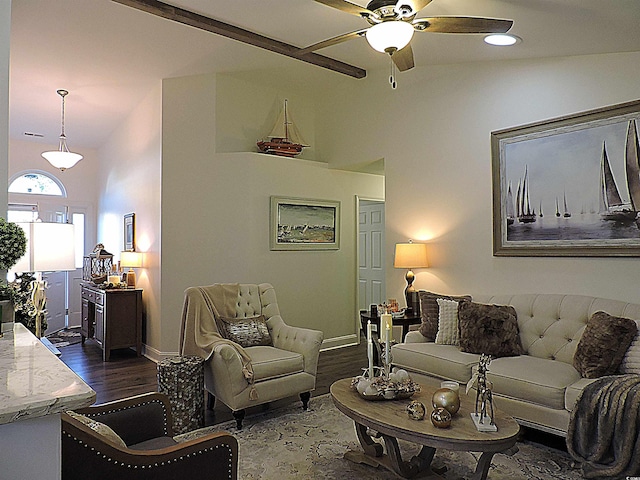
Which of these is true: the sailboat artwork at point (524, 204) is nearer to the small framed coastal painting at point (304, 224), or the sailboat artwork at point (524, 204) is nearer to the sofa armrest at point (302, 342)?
the sofa armrest at point (302, 342)

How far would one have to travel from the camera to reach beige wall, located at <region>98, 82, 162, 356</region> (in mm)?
5660

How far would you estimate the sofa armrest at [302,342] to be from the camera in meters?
4.02

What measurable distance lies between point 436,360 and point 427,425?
1424 mm

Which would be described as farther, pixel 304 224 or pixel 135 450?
pixel 304 224

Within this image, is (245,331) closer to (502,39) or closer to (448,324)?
(448,324)

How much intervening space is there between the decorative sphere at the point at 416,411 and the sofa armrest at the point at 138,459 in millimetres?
1024

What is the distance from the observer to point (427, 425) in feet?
8.10

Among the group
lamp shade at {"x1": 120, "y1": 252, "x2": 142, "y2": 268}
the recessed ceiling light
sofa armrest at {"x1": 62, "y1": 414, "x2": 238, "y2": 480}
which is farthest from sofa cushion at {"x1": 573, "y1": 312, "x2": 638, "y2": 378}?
lamp shade at {"x1": 120, "y1": 252, "x2": 142, "y2": 268}

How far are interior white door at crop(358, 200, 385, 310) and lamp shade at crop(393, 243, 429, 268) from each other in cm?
188

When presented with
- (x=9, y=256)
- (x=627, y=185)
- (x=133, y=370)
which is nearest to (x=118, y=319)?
(x=133, y=370)

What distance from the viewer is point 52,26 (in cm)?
406

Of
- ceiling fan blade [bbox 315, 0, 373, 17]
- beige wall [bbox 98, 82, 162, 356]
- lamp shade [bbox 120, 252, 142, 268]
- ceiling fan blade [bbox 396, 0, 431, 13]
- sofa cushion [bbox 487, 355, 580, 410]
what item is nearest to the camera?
ceiling fan blade [bbox 396, 0, 431, 13]

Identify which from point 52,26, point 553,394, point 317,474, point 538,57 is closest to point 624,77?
point 538,57

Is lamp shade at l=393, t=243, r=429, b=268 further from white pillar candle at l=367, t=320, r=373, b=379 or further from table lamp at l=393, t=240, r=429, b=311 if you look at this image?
white pillar candle at l=367, t=320, r=373, b=379
